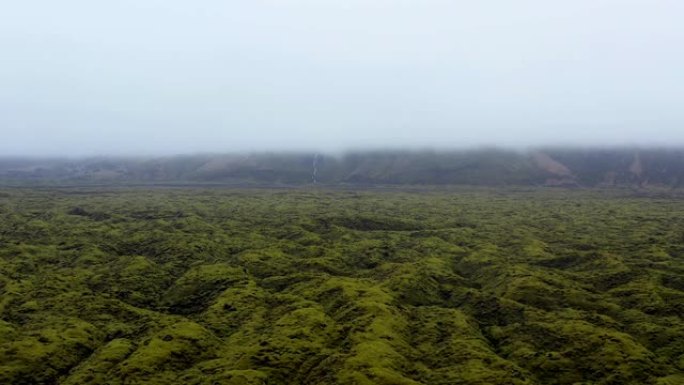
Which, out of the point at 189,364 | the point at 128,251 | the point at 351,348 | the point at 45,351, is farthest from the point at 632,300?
the point at 128,251

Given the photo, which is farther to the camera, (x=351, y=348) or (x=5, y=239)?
(x=5, y=239)

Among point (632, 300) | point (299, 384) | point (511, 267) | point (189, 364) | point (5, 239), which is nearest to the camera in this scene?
point (299, 384)

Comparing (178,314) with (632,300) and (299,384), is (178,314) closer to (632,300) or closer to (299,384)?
(299,384)

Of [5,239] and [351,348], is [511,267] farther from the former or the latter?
[5,239]

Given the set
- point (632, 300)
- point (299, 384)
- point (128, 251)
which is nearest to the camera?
point (299, 384)

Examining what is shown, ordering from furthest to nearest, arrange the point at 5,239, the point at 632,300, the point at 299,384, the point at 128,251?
the point at 5,239 → the point at 128,251 → the point at 632,300 → the point at 299,384

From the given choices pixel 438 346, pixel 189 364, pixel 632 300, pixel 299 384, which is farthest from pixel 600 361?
pixel 189 364
